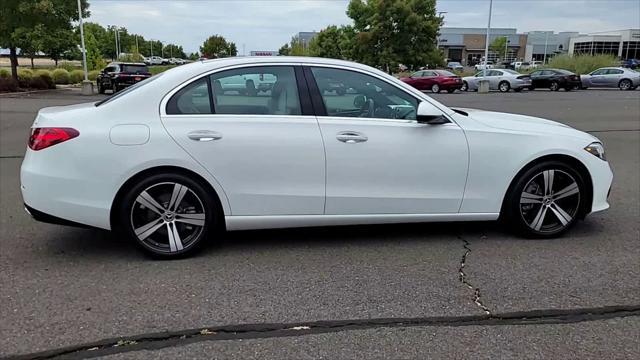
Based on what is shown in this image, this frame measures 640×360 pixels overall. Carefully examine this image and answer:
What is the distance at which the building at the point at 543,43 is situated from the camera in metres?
120

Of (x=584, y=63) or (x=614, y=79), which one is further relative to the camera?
(x=584, y=63)

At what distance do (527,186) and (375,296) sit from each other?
200 centimetres

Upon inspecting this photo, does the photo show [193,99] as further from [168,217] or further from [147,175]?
[168,217]

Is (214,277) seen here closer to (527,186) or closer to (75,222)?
(75,222)

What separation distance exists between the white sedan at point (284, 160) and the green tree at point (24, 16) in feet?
87.8

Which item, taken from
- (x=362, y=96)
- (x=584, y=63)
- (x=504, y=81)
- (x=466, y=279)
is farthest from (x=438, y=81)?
(x=466, y=279)

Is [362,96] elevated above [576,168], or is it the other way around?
[362,96]

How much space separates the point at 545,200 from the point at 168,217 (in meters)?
3.33

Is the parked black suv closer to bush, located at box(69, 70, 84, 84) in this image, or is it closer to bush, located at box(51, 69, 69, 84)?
bush, located at box(51, 69, 69, 84)

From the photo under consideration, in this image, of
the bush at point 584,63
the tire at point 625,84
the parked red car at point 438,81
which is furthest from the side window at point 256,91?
the bush at point 584,63

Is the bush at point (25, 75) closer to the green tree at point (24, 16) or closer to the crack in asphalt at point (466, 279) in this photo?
the green tree at point (24, 16)

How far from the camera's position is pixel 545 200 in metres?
4.98

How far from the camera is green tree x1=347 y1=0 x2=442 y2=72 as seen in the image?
47.2 metres

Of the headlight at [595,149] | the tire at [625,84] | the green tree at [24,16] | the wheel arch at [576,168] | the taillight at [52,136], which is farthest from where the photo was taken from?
the tire at [625,84]
